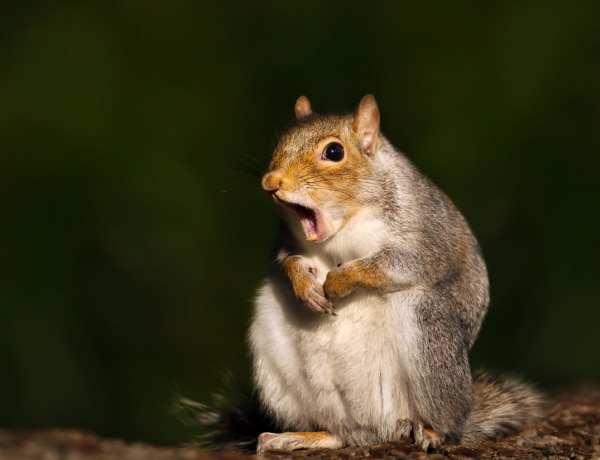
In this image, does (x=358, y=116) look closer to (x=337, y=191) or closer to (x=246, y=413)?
(x=337, y=191)

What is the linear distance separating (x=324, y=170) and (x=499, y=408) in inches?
52.7

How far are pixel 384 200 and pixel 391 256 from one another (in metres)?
0.23

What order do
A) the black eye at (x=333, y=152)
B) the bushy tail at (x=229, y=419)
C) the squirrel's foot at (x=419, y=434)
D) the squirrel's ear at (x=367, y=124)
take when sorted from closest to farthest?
the squirrel's foot at (x=419, y=434) < the black eye at (x=333, y=152) < the squirrel's ear at (x=367, y=124) < the bushy tail at (x=229, y=419)

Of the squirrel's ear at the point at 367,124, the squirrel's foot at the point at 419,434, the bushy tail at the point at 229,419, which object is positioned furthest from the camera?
the bushy tail at the point at 229,419

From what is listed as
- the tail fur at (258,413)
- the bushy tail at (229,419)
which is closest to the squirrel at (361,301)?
the tail fur at (258,413)

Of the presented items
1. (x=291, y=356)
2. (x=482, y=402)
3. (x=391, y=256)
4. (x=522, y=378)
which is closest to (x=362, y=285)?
(x=391, y=256)

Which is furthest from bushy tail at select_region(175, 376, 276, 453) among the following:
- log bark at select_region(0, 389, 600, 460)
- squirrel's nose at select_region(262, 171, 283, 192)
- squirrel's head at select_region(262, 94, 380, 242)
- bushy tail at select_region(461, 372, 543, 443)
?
squirrel's nose at select_region(262, 171, 283, 192)

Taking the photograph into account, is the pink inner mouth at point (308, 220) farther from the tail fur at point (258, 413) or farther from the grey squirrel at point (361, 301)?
the tail fur at point (258, 413)

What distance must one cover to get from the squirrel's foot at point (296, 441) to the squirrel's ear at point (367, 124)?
3.75 feet

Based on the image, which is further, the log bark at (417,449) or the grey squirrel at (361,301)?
the grey squirrel at (361,301)

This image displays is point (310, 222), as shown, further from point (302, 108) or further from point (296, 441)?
point (296, 441)

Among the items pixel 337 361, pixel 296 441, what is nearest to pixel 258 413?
pixel 296 441

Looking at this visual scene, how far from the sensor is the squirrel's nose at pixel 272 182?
3617mm

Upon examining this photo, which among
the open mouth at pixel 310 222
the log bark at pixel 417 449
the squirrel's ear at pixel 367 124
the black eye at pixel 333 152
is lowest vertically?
the log bark at pixel 417 449
